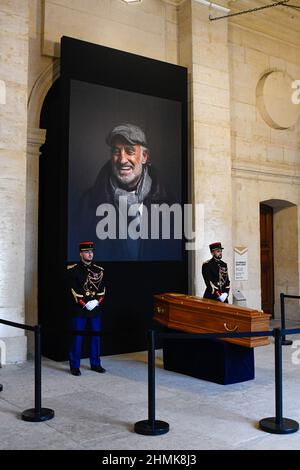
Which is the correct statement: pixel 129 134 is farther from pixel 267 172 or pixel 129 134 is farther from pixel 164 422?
pixel 164 422

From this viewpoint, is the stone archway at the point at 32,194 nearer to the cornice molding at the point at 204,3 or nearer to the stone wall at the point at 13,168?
the stone wall at the point at 13,168

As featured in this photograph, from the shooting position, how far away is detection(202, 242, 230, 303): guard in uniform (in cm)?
793

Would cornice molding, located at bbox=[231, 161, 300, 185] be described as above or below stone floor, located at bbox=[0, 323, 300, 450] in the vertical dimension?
above

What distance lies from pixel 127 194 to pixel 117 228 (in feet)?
2.03

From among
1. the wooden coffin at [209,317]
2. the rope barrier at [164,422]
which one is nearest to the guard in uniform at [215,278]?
the wooden coffin at [209,317]

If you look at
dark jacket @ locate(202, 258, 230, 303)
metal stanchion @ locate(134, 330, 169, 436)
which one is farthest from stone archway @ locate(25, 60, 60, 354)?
metal stanchion @ locate(134, 330, 169, 436)

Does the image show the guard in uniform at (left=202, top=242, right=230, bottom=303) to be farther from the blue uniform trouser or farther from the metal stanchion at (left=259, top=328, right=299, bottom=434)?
the metal stanchion at (left=259, top=328, right=299, bottom=434)

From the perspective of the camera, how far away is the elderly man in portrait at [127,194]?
8297 mm

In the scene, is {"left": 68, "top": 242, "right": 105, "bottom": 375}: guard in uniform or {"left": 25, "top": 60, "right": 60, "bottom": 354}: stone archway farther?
{"left": 25, "top": 60, "right": 60, "bottom": 354}: stone archway

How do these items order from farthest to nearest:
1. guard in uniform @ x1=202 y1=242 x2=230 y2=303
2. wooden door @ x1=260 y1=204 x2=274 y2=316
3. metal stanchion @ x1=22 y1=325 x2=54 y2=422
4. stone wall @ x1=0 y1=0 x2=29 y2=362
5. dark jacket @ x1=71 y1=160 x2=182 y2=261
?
wooden door @ x1=260 y1=204 x2=274 y2=316 → dark jacket @ x1=71 y1=160 x2=182 y2=261 → guard in uniform @ x1=202 y1=242 x2=230 y2=303 → stone wall @ x1=0 y1=0 x2=29 y2=362 → metal stanchion @ x1=22 y1=325 x2=54 y2=422

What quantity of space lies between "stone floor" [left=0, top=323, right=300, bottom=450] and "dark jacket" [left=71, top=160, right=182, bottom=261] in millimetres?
1841

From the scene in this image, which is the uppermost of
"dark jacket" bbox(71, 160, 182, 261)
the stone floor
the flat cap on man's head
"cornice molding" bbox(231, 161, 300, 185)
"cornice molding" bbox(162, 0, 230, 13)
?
"cornice molding" bbox(162, 0, 230, 13)

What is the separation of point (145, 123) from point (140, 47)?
1.60 meters

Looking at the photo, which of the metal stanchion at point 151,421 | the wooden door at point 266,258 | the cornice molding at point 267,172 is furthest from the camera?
the wooden door at point 266,258
